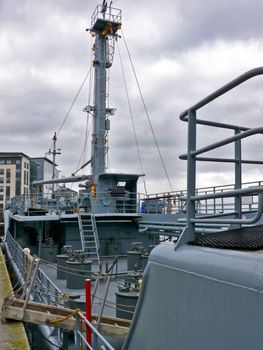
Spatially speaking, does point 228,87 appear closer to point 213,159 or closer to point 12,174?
point 213,159

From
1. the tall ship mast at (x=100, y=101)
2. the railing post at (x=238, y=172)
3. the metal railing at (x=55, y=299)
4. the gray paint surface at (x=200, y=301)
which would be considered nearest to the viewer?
the gray paint surface at (x=200, y=301)

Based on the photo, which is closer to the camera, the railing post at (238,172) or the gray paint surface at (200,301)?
the gray paint surface at (200,301)

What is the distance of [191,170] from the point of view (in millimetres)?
2996

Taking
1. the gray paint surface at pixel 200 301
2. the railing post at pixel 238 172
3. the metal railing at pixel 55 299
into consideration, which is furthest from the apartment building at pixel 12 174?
the gray paint surface at pixel 200 301

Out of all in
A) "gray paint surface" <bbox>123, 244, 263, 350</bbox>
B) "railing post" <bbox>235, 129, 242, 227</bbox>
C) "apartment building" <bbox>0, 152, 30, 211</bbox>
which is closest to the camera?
"gray paint surface" <bbox>123, 244, 263, 350</bbox>

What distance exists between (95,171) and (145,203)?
12.5 feet

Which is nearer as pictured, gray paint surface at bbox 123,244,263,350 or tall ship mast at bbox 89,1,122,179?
gray paint surface at bbox 123,244,263,350

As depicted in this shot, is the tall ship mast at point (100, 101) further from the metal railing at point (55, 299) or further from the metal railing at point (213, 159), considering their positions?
the metal railing at point (213, 159)

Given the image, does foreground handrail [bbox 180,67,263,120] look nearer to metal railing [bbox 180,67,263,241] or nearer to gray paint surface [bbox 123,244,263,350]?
metal railing [bbox 180,67,263,241]

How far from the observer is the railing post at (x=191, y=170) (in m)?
2.99

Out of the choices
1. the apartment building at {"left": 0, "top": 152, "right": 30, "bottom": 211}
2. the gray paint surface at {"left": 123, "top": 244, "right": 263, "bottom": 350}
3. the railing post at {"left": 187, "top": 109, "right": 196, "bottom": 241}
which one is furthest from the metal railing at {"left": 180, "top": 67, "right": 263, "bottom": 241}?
the apartment building at {"left": 0, "top": 152, "right": 30, "bottom": 211}

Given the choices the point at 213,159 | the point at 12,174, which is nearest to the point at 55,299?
the point at 213,159

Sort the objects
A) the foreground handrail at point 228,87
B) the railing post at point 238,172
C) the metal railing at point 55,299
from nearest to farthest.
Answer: the foreground handrail at point 228,87, the railing post at point 238,172, the metal railing at point 55,299

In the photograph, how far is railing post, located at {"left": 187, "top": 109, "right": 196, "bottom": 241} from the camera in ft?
9.82
